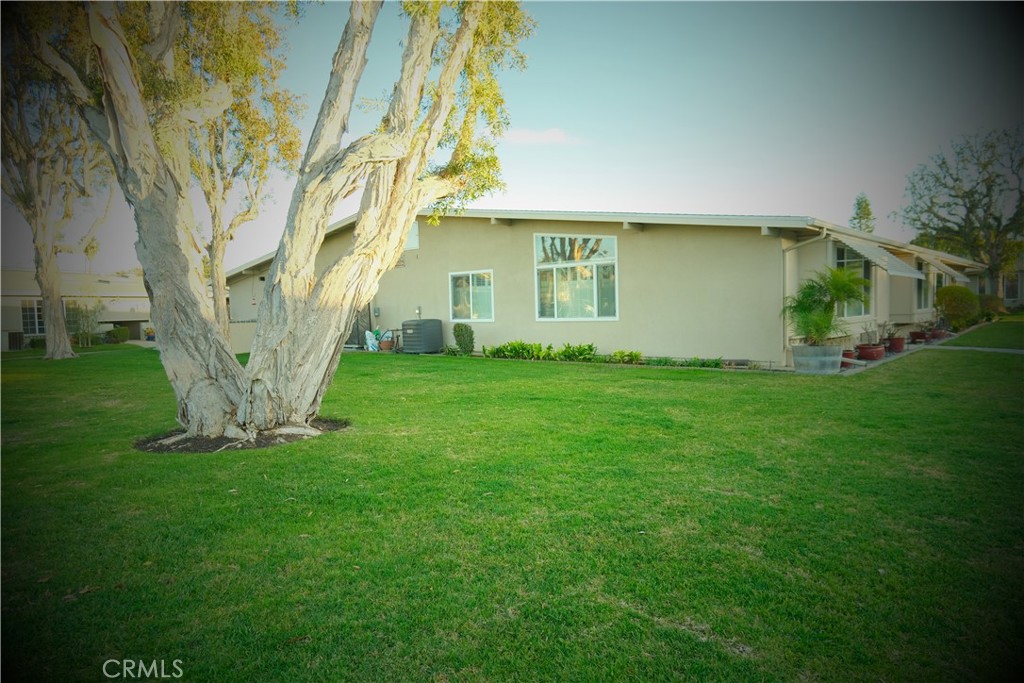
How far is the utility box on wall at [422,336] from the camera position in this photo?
55.7 ft

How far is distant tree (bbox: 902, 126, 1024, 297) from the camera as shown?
31688mm

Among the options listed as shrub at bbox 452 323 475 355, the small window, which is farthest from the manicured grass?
the small window

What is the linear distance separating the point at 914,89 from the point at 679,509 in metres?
8.80

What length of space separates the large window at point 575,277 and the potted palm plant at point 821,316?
4.24 metres

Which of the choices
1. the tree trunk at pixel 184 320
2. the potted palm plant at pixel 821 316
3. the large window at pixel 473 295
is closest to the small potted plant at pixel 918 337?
the potted palm plant at pixel 821 316

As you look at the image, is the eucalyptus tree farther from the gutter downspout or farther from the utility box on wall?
the utility box on wall

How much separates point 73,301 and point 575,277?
26761 millimetres

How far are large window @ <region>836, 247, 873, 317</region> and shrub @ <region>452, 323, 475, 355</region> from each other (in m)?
9.15

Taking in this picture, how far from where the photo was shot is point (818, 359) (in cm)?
1070

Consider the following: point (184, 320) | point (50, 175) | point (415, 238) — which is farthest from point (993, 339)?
point (50, 175)

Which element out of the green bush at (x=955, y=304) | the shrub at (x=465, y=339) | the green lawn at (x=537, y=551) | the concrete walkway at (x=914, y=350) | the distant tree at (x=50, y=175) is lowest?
the green lawn at (x=537, y=551)

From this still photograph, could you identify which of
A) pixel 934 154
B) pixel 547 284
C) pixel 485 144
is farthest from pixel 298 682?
pixel 934 154

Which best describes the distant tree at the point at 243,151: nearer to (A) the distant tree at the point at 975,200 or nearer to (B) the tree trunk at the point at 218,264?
(B) the tree trunk at the point at 218,264

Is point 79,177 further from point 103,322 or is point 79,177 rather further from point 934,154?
point 934,154
